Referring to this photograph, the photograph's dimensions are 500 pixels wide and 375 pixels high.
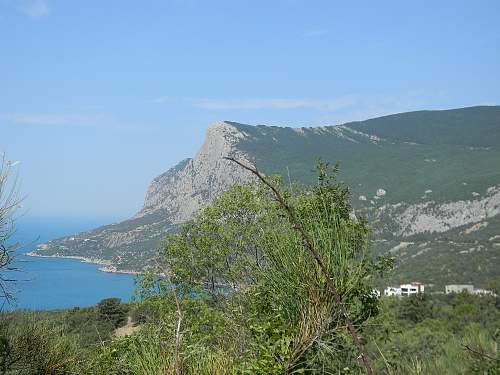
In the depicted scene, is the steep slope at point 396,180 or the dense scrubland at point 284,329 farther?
the steep slope at point 396,180

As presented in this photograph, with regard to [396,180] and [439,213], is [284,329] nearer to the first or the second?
[439,213]

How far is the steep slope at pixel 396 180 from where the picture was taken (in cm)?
7175

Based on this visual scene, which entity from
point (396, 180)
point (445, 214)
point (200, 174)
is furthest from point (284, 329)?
point (200, 174)

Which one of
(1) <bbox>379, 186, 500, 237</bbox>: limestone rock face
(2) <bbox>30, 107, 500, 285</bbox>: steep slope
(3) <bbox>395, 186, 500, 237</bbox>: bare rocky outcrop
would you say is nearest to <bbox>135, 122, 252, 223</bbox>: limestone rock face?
(2) <bbox>30, 107, 500, 285</bbox>: steep slope

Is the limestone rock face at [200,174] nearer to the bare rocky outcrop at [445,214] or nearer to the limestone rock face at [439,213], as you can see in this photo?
the limestone rock face at [439,213]

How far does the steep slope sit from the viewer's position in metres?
71.8

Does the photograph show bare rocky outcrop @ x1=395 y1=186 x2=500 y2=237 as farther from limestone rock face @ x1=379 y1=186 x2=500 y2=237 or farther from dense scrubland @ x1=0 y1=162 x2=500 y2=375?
dense scrubland @ x1=0 y1=162 x2=500 y2=375

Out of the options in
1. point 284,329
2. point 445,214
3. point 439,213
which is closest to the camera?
point 284,329

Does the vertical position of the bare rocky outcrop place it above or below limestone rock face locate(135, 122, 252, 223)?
below

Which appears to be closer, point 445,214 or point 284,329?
point 284,329

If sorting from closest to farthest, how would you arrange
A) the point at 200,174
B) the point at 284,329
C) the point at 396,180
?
the point at 284,329, the point at 396,180, the point at 200,174

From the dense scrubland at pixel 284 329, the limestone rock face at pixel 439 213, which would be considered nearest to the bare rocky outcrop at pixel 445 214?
the limestone rock face at pixel 439 213

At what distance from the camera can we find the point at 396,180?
96.2 m

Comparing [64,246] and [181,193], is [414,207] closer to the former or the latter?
[181,193]
